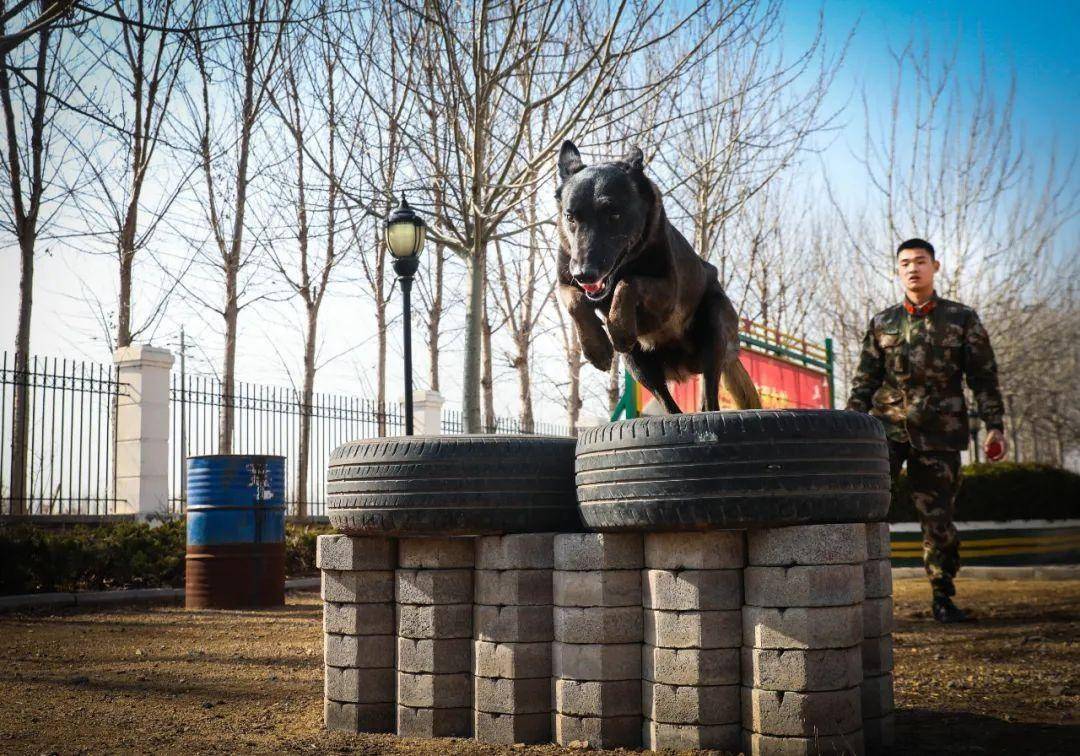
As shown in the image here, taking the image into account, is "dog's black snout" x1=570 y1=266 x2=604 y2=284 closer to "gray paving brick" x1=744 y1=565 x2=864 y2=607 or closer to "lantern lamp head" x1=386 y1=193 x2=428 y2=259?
"gray paving brick" x1=744 y1=565 x2=864 y2=607

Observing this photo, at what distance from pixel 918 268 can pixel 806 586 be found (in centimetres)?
444

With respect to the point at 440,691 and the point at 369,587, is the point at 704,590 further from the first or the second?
the point at 369,587

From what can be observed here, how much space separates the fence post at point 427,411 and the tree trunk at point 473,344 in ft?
32.5

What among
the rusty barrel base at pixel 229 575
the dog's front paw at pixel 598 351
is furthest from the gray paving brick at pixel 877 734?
the rusty barrel base at pixel 229 575

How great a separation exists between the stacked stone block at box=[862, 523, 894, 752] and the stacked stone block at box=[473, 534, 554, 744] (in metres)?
1.22

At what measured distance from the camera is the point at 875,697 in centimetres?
367

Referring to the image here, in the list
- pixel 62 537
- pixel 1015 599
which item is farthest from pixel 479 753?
pixel 62 537

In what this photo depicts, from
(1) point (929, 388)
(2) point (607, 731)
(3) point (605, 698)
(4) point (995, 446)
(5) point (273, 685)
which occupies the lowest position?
(5) point (273, 685)

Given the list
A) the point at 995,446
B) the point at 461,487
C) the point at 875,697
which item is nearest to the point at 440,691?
the point at 461,487

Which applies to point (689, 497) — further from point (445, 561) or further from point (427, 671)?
point (427, 671)

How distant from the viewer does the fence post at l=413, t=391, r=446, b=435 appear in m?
21.2

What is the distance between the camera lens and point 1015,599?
874 centimetres

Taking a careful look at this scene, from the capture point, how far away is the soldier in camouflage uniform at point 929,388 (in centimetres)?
691

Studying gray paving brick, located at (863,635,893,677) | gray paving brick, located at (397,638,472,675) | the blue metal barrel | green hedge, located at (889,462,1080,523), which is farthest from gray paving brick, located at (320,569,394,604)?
green hedge, located at (889,462,1080,523)
